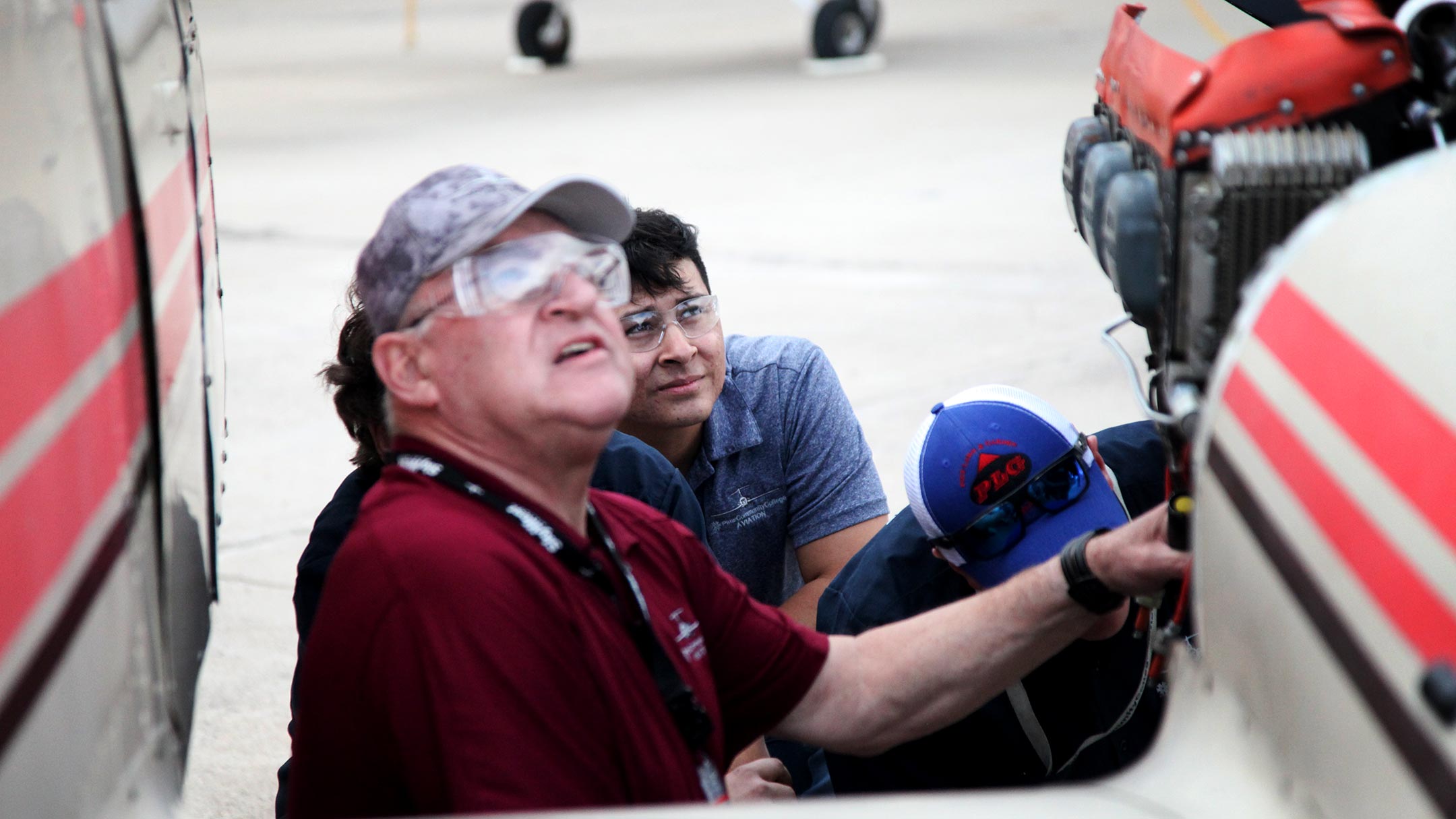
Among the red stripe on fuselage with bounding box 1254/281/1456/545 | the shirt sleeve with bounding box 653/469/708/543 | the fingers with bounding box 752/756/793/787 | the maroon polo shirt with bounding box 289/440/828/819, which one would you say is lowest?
the fingers with bounding box 752/756/793/787

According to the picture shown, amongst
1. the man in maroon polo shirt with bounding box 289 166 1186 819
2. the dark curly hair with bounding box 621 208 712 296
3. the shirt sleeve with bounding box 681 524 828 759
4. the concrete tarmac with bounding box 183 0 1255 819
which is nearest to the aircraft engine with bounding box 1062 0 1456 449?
the concrete tarmac with bounding box 183 0 1255 819

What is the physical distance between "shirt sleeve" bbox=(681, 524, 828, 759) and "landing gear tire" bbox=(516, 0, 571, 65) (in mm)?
14794

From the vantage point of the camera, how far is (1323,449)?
4.50 feet

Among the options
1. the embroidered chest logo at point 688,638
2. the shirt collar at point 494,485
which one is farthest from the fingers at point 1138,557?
the shirt collar at point 494,485

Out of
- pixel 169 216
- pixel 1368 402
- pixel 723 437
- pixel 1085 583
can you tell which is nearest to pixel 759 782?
pixel 1085 583

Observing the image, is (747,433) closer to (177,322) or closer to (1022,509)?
(1022,509)

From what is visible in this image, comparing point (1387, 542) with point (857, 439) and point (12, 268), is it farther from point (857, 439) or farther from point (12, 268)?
point (857, 439)

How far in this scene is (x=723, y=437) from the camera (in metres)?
3.12

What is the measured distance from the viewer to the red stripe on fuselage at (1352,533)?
1.18 metres

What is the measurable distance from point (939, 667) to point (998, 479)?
0.51m

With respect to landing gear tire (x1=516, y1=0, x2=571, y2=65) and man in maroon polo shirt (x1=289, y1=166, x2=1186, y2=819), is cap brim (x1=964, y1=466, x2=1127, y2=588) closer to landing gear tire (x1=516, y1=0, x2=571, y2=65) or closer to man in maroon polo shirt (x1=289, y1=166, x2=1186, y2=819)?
man in maroon polo shirt (x1=289, y1=166, x2=1186, y2=819)

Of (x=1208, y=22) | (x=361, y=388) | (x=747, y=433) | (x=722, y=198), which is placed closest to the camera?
(x=1208, y=22)

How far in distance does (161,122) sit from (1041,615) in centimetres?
153

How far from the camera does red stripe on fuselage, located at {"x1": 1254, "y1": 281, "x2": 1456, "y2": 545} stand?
123 cm
